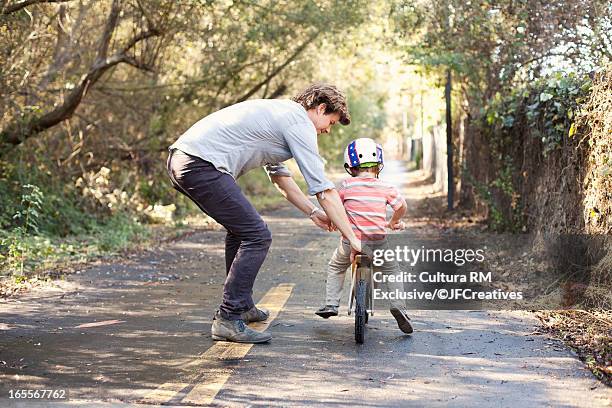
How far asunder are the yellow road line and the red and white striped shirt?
1.15 metres

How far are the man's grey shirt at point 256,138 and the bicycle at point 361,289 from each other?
0.71 m

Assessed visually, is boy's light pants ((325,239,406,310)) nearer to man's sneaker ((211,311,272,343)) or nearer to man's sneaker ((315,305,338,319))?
A: man's sneaker ((315,305,338,319))

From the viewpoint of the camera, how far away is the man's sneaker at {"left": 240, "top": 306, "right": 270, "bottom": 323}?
695cm

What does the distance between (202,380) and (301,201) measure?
1.98 meters

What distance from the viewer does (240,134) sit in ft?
20.2

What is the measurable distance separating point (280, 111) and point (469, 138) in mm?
12310

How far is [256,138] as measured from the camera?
20.2 feet

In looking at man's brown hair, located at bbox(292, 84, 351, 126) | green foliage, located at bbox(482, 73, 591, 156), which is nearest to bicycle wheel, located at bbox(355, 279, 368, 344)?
man's brown hair, located at bbox(292, 84, 351, 126)

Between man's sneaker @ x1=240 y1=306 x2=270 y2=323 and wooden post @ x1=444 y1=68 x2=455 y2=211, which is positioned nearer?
man's sneaker @ x1=240 y1=306 x2=270 y2=323

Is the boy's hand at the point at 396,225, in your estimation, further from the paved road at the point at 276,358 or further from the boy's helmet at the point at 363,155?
the paved road at the point at 276,358

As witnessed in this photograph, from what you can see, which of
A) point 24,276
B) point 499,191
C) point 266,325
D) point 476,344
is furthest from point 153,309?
point 499,191

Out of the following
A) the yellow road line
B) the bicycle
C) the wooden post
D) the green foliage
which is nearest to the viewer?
the yellow road line

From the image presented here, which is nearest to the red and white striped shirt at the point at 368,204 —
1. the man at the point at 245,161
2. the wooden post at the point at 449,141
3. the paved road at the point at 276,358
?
the man at the point at 245,161

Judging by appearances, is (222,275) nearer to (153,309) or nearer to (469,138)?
(153,309)
